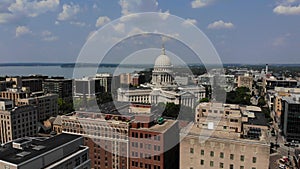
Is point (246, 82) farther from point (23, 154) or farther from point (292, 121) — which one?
point (23, 154)

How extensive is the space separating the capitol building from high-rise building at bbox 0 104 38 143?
1319 centimetres

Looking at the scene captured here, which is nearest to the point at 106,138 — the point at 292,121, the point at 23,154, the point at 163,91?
the point at 23,154

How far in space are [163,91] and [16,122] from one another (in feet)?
64.0

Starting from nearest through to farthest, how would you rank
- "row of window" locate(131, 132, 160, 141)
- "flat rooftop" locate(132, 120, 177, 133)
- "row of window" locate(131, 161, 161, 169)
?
"row of window" locate(131, 132, 160, 141)
"flat rooftop" locate(132, 120, 177, 133)
"row of window" locate(131, 161, 161, 169)

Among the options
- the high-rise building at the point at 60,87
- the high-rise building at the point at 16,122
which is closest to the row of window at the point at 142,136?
the high-rise building at the point at 16,122

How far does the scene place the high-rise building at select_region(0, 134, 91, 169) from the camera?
7.53 metres

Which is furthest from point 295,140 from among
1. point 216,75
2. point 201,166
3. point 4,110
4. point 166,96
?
point 4,110

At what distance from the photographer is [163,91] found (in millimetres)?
33250

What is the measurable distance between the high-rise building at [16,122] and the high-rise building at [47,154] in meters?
9.96

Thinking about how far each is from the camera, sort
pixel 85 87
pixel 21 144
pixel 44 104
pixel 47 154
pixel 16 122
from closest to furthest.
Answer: pixel 47 154 → pixel 21 144 → pixel 16 122 → pixel 44 104 → pixel 85 87

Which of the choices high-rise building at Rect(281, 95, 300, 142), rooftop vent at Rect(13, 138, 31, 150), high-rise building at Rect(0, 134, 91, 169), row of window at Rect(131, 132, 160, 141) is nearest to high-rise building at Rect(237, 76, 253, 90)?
high-rise building at Rect(281, 95, 300, 142)

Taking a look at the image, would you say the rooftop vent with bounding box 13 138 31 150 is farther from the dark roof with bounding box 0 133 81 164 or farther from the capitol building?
the capitol building

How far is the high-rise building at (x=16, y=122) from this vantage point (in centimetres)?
1789

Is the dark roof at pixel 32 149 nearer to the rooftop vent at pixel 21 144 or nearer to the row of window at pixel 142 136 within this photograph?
the rooftop vent at pixel 21 144
